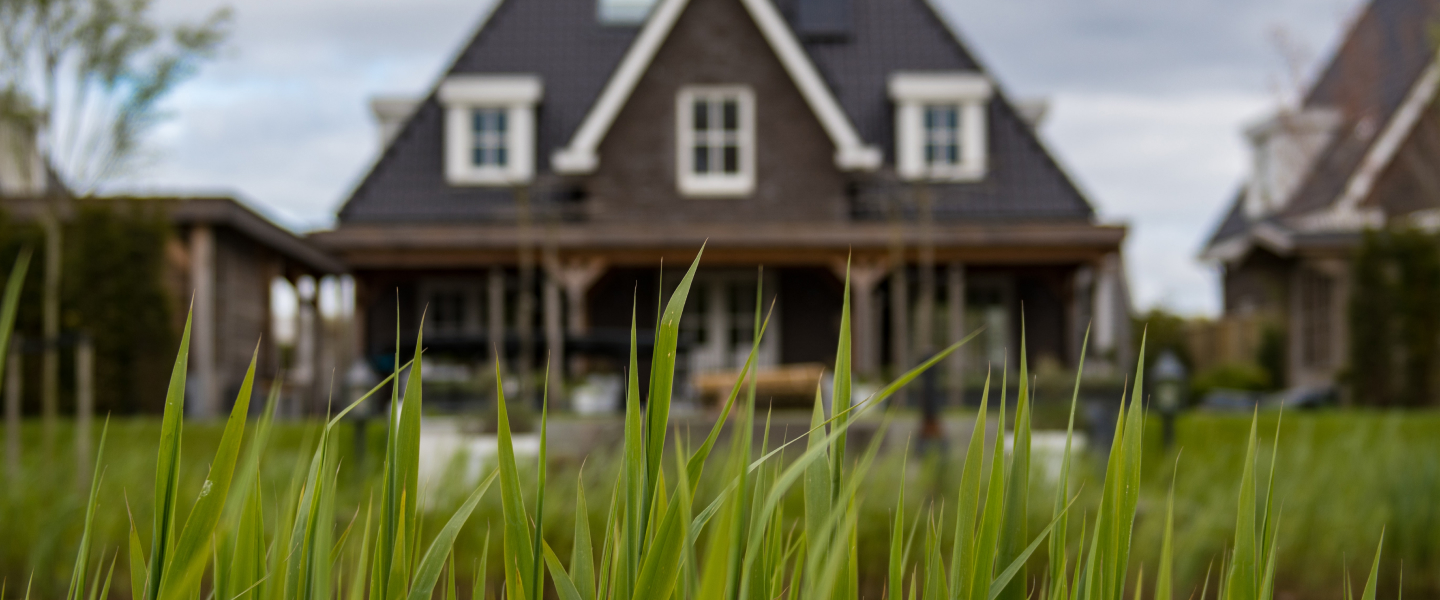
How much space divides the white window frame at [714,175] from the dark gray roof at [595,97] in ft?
3.78

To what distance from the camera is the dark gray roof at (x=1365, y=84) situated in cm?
1777

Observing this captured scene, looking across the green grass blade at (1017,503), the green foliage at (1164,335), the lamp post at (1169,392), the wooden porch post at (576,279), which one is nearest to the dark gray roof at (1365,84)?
the green foliage at (1164,335)

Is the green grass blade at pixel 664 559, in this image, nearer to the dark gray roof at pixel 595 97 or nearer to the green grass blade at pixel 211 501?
the green grass blade at pixel 211 501

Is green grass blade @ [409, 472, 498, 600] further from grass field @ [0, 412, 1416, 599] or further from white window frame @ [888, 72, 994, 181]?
white window frame @ [888, 72, 994, 181]

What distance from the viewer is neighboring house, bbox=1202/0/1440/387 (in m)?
16.2

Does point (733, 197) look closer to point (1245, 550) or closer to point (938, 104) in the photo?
point (938, 104)

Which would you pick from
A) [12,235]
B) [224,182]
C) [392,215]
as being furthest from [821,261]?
[12,235]

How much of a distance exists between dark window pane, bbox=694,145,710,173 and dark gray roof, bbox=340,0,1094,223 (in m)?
1.80

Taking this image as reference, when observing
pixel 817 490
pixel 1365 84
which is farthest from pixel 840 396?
pixel 1365 84

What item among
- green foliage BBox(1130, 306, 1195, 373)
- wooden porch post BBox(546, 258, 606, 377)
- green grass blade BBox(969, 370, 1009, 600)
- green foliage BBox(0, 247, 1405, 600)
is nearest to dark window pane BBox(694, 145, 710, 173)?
wooden porch post BBox(546, 258, 606, 377)

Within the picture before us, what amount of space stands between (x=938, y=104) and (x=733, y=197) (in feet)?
10.3

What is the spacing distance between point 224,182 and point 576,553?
43.4 feet

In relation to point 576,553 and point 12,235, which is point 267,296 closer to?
point 12,235

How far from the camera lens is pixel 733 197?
50.1 feet
